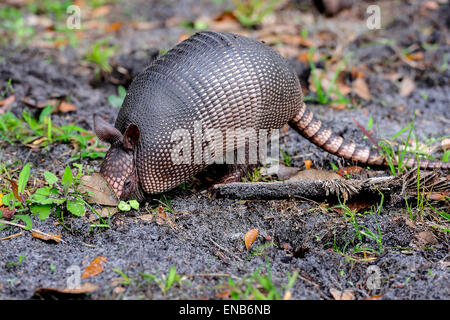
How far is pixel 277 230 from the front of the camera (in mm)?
3844

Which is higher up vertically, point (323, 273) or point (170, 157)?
point (170, 157)

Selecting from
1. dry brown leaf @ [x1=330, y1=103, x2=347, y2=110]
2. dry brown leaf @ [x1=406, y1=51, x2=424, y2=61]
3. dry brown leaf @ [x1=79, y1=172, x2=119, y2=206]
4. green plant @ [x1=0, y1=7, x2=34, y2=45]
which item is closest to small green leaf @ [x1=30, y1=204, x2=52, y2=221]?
dry brown leaf @ [x1=79, y1=172, x2=119, y2=206]

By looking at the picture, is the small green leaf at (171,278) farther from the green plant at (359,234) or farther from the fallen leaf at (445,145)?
the fallen leaf at (445,145)

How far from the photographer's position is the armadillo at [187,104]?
3.93m

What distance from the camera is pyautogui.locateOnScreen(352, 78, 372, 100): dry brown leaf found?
19.9 feet

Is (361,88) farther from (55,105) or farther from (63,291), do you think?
(63,291)

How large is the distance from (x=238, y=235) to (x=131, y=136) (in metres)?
1.24

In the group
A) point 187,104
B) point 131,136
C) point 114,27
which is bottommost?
point 131,136

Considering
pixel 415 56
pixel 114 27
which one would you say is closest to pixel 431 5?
pixel 415 56

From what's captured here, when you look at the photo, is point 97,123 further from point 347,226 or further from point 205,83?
point 347,226

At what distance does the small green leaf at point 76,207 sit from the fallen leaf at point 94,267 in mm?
572

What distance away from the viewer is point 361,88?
6.14 meters
